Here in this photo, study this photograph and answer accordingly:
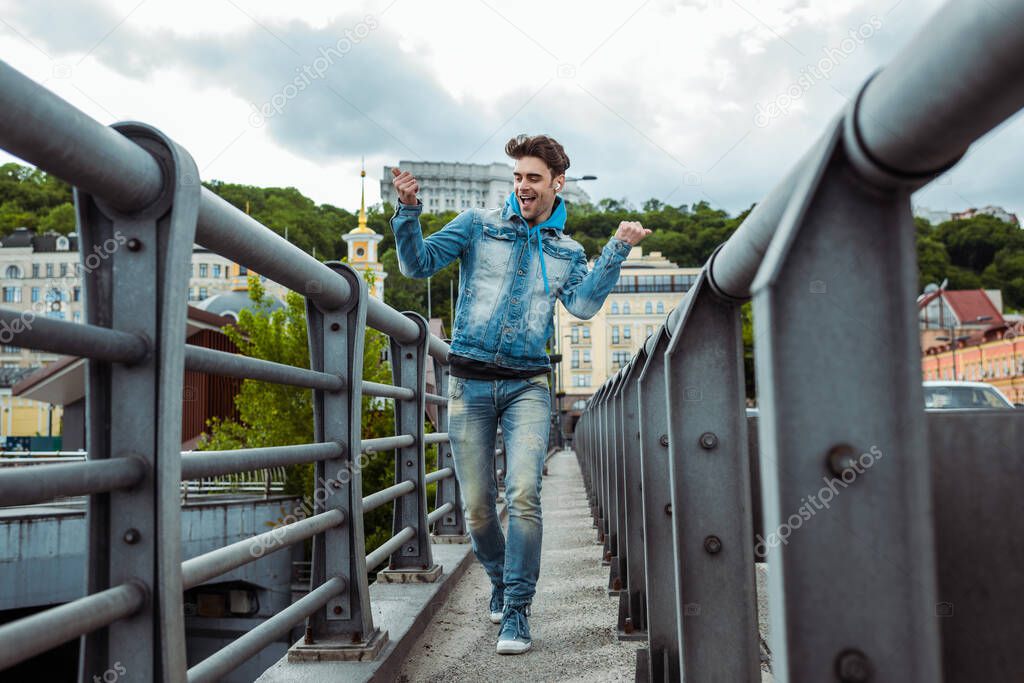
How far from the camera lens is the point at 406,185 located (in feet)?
13.2

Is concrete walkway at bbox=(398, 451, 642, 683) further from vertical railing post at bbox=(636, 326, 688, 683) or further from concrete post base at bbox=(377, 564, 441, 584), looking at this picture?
vertical railing post at bbox=(636, 326, 688, 683)

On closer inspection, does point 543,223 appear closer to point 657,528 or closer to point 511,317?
point 511,317

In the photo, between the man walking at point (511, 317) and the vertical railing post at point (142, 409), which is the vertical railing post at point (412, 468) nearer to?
the man walking at point (511, 317)

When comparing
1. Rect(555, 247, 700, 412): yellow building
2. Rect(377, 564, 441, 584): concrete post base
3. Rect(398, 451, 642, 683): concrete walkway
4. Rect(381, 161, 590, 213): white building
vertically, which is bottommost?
Rect(398, 451, 642, 683): concrete walkway

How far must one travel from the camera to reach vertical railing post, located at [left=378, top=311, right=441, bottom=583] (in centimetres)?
527

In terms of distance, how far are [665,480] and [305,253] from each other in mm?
1394

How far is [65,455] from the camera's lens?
23.8 m

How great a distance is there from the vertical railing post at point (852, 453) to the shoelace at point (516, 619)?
300 centimetres

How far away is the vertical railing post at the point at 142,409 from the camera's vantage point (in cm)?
197

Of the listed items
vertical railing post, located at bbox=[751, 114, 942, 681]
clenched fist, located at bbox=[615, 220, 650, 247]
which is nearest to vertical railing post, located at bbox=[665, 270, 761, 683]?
vertical railing post, located at bbox=[751, 114, 942, 681]

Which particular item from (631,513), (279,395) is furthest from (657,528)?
(279,395)

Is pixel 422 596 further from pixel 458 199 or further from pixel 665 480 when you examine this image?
pixel 458 199

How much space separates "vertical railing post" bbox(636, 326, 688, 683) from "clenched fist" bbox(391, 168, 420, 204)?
1.28 m

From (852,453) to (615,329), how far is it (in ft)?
333
